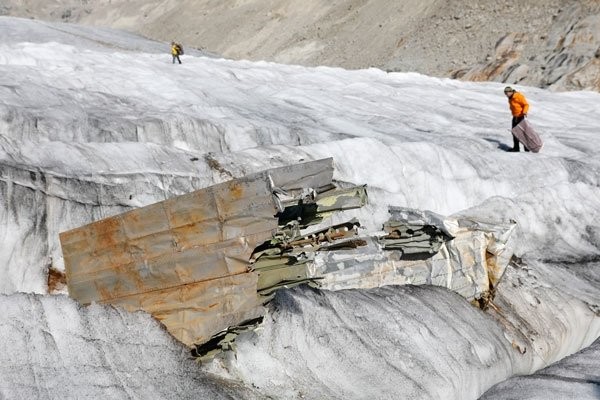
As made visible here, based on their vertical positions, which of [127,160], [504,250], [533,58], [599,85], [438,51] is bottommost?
[504,250]

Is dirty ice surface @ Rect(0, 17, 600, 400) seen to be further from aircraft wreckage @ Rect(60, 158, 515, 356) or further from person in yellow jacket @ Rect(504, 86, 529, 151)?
person in yellow jacket @ Rect(504, 86, 529, 151)

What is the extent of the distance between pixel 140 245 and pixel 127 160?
6.17 ft

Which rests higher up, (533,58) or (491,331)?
(533,58)

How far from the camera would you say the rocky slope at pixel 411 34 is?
23.6m

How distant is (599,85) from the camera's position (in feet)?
65.5

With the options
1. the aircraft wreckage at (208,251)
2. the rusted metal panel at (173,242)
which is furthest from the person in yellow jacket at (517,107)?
the rusted metal panel at (173,242)

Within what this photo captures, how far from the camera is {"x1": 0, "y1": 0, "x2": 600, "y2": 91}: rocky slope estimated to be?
2362 cm

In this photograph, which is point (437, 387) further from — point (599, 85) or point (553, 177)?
point (599, 85)

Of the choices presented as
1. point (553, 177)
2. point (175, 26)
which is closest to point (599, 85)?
point (553, 177)

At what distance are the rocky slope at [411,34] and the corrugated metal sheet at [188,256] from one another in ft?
56.4

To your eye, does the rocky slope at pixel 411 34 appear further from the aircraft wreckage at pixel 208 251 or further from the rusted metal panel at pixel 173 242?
the rusted metal panel at pixel 173 242

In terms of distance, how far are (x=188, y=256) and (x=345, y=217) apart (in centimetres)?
259

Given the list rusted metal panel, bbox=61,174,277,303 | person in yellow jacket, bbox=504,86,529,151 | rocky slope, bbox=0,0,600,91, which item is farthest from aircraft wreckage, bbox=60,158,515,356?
rocky slope, bbox=0,0,600,91

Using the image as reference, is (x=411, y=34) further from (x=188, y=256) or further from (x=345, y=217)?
(x=188, y=256)
